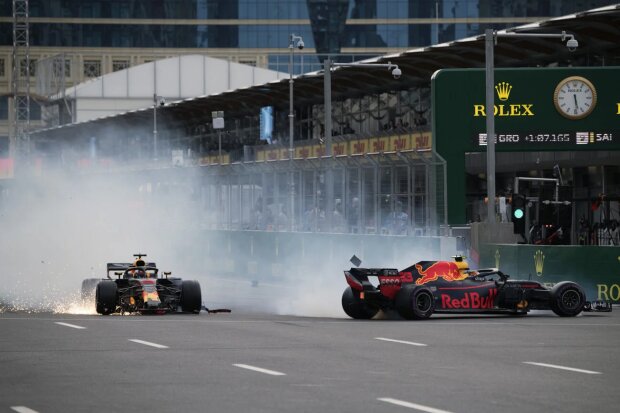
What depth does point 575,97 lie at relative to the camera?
3991cm

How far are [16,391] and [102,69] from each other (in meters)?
129

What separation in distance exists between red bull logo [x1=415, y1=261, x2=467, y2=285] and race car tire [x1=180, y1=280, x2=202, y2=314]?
4694mm

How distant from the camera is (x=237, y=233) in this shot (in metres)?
49.8

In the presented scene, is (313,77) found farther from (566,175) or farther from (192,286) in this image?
(192,286)

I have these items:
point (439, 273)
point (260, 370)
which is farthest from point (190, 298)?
point (260, 370)

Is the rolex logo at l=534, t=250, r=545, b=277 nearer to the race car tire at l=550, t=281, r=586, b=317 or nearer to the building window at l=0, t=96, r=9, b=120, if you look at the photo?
the race car tire at l=550, t=281, r=586, b=317

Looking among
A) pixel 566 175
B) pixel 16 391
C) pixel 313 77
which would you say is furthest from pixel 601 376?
pixel 313 77

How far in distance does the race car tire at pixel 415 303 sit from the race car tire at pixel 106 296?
551 centimetres

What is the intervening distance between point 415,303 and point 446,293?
0.80 metres

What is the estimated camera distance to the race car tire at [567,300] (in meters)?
27.5

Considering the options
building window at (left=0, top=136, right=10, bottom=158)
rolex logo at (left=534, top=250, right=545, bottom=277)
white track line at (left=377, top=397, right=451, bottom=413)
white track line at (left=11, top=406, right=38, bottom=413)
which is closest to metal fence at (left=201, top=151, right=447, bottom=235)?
rolex logo at (left=534, top=250, right=545, bottom=277)

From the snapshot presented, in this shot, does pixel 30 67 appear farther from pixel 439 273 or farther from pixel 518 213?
pixel 439 273

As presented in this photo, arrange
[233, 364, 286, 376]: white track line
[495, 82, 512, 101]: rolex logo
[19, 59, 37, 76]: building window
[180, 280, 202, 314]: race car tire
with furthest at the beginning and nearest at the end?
[19, 59, 37, 76]: building window → [495, 82, 512, 101]: rolex logo → [180, 280, 202, 314]: race car tire → [233, 364, 286, 376]: white track line

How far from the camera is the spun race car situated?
2661 centimetres
